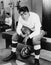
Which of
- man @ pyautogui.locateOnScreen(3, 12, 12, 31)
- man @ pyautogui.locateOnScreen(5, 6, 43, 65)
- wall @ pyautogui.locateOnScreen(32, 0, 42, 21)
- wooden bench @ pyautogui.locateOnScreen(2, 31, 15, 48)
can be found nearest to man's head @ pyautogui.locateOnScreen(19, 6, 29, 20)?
man @ pyautogui.locateOnScreen(5, 6, 43, 65)

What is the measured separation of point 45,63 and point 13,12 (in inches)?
51.0

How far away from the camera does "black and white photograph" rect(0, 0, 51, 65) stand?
2.49 m

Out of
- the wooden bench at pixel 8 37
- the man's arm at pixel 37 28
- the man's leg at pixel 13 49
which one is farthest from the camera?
the wooden bench at pixel 8 37

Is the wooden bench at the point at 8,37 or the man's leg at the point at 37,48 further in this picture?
the wooden bench at the point at 8,37

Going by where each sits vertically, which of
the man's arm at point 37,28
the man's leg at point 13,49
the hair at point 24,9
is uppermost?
the hair at point 24,9

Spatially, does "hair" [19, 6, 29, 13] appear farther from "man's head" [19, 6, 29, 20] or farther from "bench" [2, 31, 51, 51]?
"bench" [2, 31, 51, 51]

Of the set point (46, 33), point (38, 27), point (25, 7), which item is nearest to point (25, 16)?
point (25, 7)

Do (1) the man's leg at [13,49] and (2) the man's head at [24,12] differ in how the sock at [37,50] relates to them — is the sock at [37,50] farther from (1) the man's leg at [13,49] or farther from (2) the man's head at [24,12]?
(2) the man's head at [24,12]

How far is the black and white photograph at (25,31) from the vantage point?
8.16 ft

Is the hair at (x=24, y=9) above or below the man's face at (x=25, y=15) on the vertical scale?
above

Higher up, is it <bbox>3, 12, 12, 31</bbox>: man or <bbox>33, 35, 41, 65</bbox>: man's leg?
<bbox>3, 12, 12, 31</bbox>: man

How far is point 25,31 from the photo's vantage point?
2.63 metres

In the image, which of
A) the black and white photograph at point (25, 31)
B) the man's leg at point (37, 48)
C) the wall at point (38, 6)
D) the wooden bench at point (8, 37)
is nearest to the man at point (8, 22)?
the black and white photograph at point (25, 31)

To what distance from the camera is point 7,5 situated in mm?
2830
